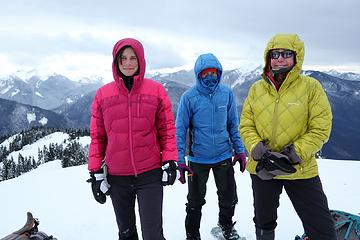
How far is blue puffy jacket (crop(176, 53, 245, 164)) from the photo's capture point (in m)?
5.18

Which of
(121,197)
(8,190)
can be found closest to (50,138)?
(8,190)

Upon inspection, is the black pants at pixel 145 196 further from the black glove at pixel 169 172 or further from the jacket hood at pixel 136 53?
the jacket hood at pixel 136 53

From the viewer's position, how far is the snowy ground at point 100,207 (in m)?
6.36

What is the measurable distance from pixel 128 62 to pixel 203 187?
2.48 metres

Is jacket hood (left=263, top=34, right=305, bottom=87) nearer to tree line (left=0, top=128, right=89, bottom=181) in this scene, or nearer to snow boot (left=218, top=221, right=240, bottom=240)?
snow boot (left=218, top=221, right=240, bottom=240)

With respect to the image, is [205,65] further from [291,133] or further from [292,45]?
[291,133]

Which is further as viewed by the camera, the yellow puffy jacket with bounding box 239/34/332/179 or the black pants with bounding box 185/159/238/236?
the black pants with bounding box 185/159/238/236

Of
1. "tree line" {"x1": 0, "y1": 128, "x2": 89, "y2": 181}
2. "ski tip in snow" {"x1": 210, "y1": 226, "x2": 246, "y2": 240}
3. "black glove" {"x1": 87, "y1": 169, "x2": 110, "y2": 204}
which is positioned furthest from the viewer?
"tree line" {"x1": 0, "y1": 128, "x2": 89, "y2": 181}

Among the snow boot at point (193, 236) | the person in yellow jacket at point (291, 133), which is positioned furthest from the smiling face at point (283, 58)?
the snow boot at point (193, 236)

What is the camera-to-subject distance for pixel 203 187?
5.33 meters

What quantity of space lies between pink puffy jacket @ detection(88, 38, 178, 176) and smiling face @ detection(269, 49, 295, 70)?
139 cm

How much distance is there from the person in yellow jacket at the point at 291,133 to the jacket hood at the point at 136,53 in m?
1.47

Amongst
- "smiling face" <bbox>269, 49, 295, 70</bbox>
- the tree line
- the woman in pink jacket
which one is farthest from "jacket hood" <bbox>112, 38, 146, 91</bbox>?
the tree line

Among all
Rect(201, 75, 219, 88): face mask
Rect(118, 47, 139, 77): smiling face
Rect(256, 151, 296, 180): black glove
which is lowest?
Rect(256, 151, 296, 180): black glove
